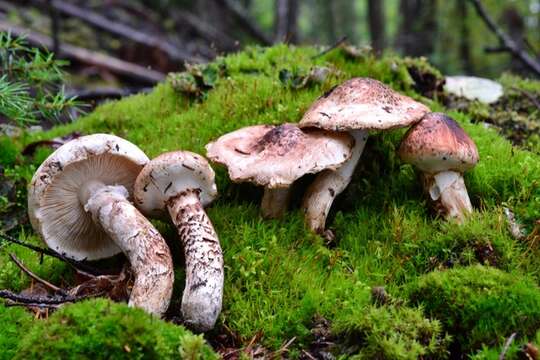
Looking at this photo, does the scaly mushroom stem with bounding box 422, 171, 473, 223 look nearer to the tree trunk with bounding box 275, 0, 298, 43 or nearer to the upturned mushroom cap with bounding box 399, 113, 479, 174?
the upturned mushroom cap with bounding box 399, 113, 479, 174

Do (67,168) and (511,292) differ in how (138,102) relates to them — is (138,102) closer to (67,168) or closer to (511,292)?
(67,168)

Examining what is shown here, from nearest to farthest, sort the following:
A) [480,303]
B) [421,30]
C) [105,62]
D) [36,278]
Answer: [480,303], [36,278], [105,62], [421,30]

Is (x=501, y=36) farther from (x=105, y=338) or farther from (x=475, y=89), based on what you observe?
(x=105, y=338)

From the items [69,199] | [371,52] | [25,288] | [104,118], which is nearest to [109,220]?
[69,199]

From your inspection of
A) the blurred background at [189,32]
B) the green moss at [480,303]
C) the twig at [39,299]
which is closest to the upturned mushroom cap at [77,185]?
the twig at [39,299]

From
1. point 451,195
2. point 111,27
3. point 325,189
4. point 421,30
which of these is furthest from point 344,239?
point 421,30

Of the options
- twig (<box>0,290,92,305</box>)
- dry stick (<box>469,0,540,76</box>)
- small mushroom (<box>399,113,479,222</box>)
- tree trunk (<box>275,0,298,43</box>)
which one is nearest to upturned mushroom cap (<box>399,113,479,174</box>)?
small mushroom (<box>399,113,479,222</box>)
